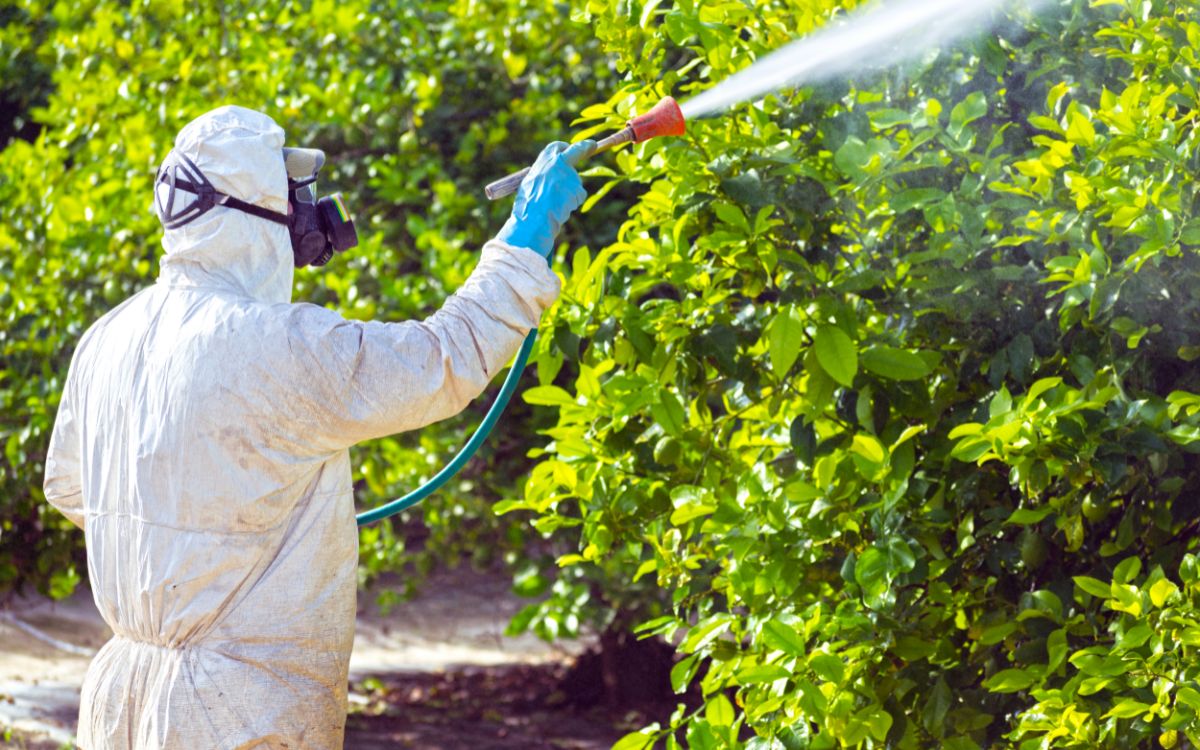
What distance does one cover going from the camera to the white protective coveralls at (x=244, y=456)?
85.4 inches

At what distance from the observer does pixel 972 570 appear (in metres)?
2.62

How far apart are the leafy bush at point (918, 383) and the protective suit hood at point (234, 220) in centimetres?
63

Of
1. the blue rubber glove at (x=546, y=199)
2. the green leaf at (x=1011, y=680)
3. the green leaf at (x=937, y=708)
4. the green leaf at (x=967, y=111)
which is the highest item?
the blue rubber glove at (x=546, y=199)

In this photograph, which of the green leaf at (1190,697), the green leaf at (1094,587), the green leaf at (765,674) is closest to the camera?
the green leaf at (1190,697)

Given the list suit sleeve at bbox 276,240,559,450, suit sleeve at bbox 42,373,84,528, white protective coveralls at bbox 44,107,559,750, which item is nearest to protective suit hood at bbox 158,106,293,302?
white protective coveralls at bbox 44,107,559,750

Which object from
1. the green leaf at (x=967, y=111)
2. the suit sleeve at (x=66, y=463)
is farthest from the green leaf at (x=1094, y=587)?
the suit sleeve at (x=66, y=463)

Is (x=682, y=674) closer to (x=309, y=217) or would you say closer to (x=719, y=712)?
(x=719, y=712)

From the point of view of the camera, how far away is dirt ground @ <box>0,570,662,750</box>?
5.97m

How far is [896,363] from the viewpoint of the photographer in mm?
2455

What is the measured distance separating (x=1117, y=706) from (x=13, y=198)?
4416 millimetres

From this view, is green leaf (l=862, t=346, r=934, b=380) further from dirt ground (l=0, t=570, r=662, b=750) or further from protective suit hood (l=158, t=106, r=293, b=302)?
dirt ground (l=0, t=570, r=662, b=750)

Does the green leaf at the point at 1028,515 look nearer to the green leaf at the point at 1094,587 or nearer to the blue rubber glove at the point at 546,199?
the green leaf at the point at 1094,587

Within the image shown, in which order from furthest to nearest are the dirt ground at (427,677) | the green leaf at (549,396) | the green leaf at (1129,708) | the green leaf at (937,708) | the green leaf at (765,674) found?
the dirt ground at (427,677), the green leaf at (549,396), the green leaf at (937,708), the green leaf at (765,674), the green leaf at (1129,708)

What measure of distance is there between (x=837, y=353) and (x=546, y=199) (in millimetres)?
553
